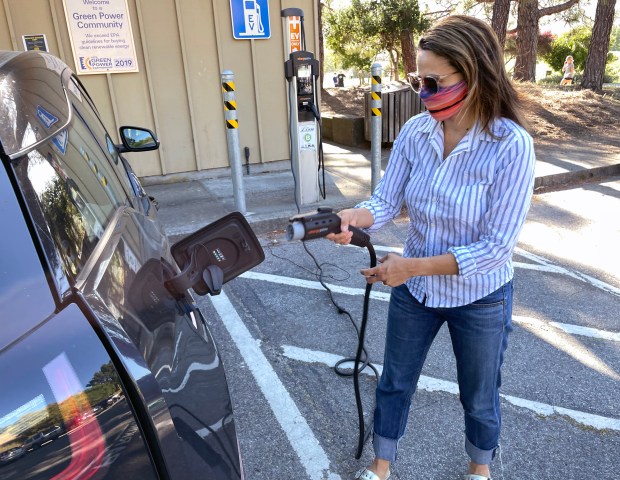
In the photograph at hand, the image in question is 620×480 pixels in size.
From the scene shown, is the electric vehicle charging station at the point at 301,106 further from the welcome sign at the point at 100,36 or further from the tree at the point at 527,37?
the tree at the point at 527,37

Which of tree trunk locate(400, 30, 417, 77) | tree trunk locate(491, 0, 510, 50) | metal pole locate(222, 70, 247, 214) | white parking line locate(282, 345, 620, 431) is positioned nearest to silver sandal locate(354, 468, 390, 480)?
white parking line locate(282, 345, 620, 431)

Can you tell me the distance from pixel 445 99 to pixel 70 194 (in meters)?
1.23

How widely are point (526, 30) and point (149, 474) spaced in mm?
16289

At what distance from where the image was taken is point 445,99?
5.52 feet

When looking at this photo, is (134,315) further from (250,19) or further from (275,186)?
(250,19)

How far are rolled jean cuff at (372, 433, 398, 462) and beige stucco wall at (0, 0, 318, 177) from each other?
5919mm

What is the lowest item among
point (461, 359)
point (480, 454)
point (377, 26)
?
point (480, 454)

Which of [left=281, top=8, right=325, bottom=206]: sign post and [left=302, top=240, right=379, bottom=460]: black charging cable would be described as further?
[left=281, top=8, right=325, bottom=206]: sign post

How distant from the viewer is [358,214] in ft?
6.44

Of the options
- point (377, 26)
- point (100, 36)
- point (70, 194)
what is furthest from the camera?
point (377, 26)

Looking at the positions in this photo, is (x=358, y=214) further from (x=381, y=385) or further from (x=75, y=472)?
(x=75, y=472)

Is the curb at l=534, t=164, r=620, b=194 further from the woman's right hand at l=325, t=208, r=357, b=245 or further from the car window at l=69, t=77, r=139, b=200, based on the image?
the car window at l=69, t=77, r=139, b=200

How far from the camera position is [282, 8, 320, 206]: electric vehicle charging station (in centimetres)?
553

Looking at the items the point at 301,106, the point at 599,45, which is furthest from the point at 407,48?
the point at 301,106
